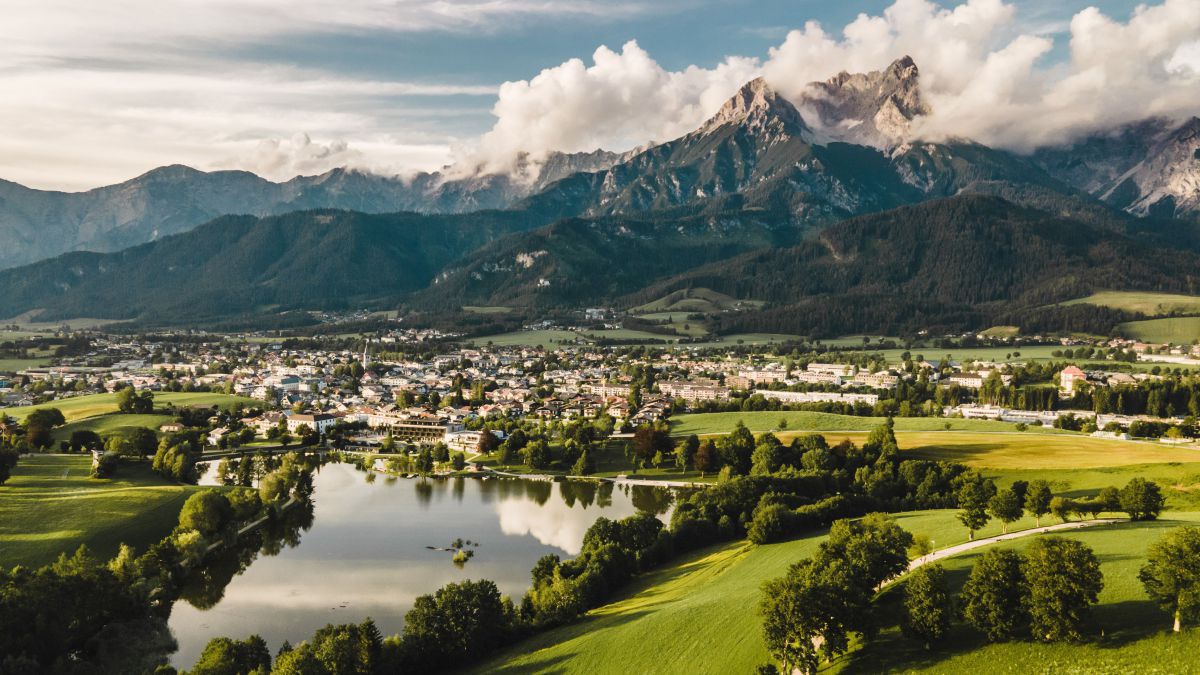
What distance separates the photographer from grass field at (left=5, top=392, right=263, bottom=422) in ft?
268

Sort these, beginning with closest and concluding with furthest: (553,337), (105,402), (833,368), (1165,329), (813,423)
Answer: (813,423), (105,402), (833,368), (1165,329), (553,337)

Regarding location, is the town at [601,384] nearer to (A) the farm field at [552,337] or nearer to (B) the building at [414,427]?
(B) the building at [414,427]

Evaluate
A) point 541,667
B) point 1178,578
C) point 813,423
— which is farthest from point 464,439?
point 1178,578

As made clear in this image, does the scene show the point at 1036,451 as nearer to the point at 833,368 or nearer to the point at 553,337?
the point at 833,368

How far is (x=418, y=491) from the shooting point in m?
61.5

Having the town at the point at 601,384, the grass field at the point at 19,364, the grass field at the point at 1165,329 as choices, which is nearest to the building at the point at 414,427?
the town at the point at 601,384

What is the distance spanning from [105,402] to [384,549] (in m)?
56.8

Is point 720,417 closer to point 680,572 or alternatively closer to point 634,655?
point 680,572

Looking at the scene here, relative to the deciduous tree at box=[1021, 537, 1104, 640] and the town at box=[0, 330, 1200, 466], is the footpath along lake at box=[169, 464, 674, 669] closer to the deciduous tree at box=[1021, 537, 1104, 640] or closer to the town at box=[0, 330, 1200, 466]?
the town at box=[0, 330, 1200, 466]

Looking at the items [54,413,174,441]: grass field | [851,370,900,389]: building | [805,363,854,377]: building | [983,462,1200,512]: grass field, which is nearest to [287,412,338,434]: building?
[54,413,174,441]: grass field

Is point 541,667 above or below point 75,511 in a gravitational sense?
below

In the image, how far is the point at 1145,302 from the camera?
553 feet

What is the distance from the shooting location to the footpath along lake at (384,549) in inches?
1432

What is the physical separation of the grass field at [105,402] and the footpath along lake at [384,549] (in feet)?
102
